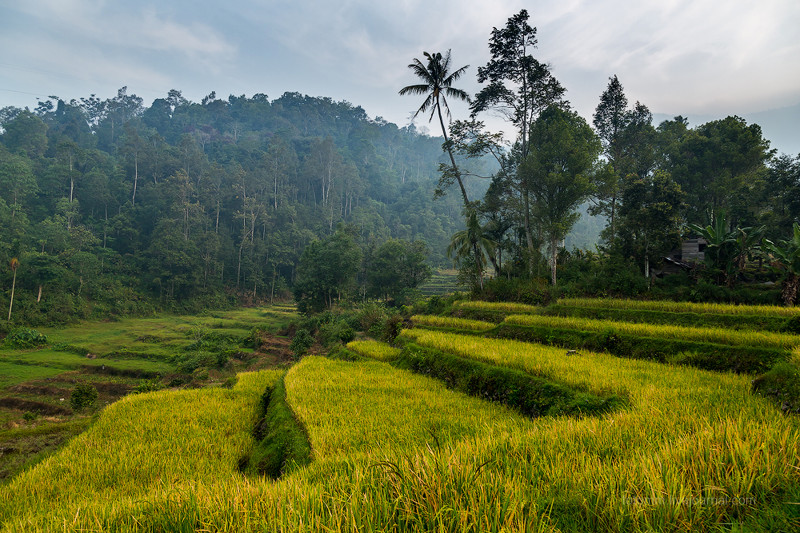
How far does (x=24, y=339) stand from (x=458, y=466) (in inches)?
1354

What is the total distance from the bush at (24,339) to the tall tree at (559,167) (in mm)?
35440

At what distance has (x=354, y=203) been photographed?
7750 centimetres

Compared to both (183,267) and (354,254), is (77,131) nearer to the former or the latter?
(183,267)

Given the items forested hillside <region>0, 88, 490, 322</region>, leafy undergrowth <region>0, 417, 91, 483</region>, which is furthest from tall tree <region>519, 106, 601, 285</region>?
forested hillside <region>0, 88, 490, 322</region>

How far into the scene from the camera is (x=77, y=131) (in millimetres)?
71312

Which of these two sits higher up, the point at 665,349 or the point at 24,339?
the point at 665,349

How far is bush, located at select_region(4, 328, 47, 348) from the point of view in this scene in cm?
2228

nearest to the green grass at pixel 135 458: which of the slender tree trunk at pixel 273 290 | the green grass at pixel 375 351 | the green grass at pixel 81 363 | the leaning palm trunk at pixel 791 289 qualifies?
the green grass at pixel 375 351

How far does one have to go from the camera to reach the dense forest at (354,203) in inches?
727

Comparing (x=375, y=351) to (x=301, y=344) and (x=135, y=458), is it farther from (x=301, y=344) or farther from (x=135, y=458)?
(x=301, y=344)

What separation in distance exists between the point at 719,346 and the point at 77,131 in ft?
349

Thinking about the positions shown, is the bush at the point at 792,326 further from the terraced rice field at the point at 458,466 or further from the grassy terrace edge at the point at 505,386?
the grassy terrace edge at the point at 505,386

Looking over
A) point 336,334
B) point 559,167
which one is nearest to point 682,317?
point 559,167

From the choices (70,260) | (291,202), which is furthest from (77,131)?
(70,260)
